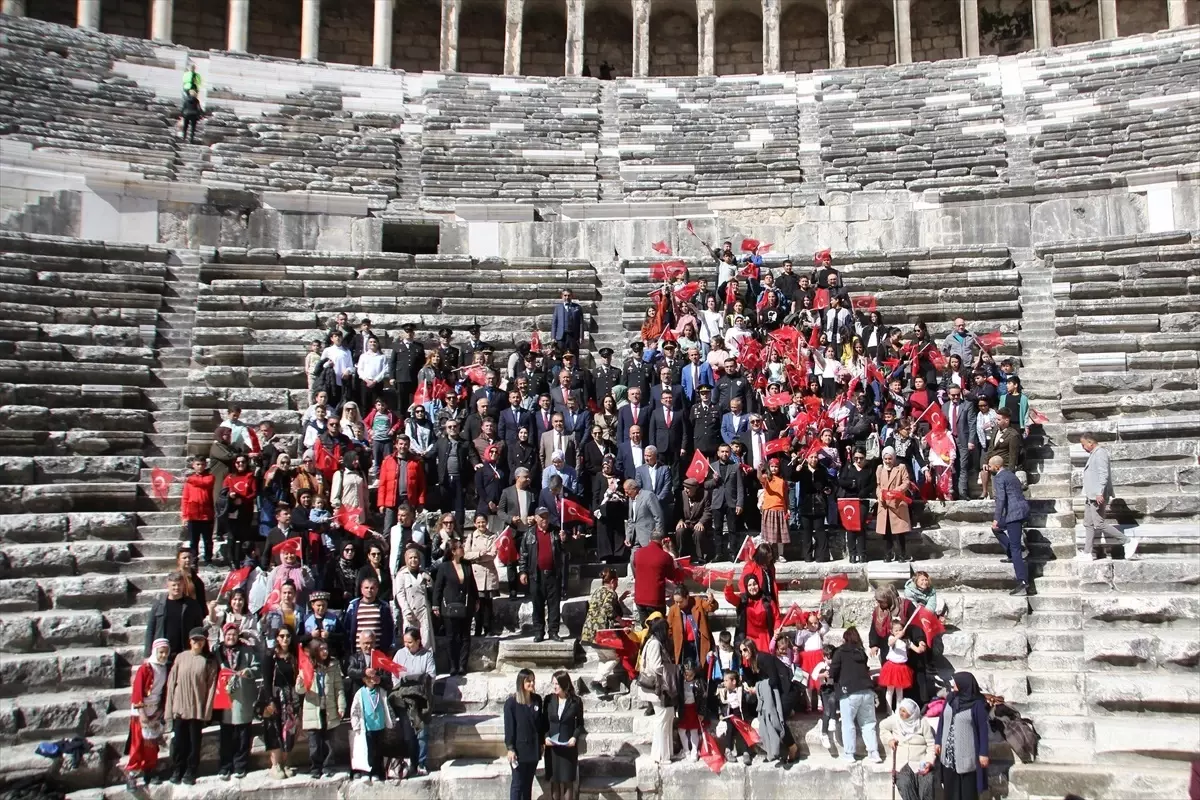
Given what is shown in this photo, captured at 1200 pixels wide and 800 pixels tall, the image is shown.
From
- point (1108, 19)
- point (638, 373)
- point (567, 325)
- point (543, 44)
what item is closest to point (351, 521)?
point (638, 373)

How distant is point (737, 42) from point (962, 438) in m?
25.5

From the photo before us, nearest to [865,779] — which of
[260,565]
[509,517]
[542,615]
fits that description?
[542,615]

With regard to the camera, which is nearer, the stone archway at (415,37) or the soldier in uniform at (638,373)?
the soldier in uniform at (638,373)

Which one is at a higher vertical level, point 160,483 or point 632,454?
point 632,454

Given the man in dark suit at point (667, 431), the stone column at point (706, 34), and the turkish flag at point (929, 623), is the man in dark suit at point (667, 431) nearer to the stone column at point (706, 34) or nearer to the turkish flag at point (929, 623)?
the turkish flag at point (929, 623)

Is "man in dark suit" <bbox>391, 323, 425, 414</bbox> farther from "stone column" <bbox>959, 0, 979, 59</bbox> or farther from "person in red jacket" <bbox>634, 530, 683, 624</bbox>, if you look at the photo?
"stone column" <bbox>959, 0, 979, 59</bbox>

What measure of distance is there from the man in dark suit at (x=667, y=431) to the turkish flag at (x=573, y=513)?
112cm

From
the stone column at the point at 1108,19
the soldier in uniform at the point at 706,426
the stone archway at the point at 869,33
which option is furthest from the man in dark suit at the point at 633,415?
the stone archway at the point at 869,33

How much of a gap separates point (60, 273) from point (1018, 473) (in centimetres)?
1268

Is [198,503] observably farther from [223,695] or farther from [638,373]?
[638,373]

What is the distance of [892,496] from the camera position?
11.5 metres

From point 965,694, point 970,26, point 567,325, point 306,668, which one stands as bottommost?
point 965,694

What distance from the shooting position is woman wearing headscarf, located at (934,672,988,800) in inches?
350

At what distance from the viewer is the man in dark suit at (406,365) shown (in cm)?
1378
